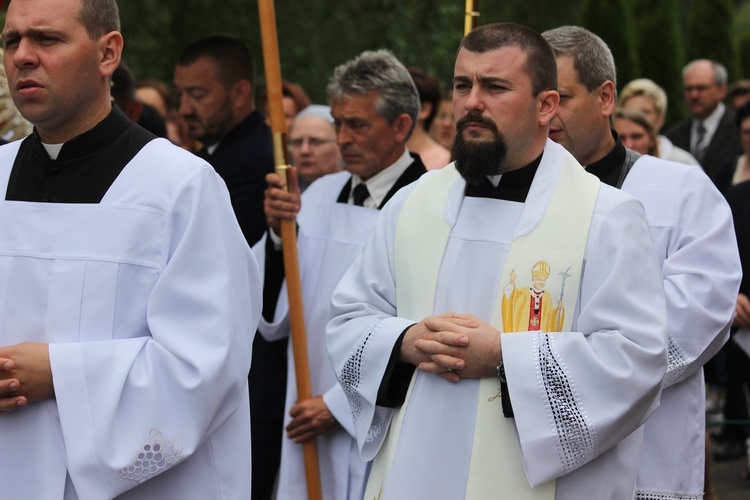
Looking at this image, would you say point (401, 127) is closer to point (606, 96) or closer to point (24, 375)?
point (606, 96)

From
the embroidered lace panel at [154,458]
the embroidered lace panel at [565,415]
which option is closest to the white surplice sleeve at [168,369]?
the embroidered lace panel at [154,458]

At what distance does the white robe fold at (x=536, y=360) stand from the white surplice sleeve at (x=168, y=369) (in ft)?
1.75

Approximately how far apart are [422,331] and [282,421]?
81.2 inches

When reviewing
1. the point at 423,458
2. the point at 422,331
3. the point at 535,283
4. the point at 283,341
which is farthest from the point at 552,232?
the point at 283,341

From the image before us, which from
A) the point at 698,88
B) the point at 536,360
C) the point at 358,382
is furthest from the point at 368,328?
the point at 698,88

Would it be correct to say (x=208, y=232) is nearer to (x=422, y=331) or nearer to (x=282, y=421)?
(x=422, y=331)

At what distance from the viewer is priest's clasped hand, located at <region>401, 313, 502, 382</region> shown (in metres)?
3.23

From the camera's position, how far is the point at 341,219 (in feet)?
16.3

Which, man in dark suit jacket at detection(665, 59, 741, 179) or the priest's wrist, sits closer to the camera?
the priest's wrist

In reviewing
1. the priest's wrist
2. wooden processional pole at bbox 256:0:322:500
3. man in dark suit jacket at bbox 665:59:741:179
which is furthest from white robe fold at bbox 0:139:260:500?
man in dark suit jacket at bbox 665:59:741:179

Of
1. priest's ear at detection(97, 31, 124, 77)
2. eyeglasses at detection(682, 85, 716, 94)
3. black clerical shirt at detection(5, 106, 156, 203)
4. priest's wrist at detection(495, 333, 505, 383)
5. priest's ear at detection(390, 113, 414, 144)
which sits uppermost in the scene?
priest's ear at detection(97, 31, 124, 77)

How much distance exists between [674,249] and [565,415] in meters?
1.20

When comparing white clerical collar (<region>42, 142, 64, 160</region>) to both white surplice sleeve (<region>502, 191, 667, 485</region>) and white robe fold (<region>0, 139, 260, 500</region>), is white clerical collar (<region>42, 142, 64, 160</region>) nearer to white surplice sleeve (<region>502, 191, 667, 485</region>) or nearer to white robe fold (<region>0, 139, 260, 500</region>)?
white robe fold (<region>0, 139, 260, 500</region>)

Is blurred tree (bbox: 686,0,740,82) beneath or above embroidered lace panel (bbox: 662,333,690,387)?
above
